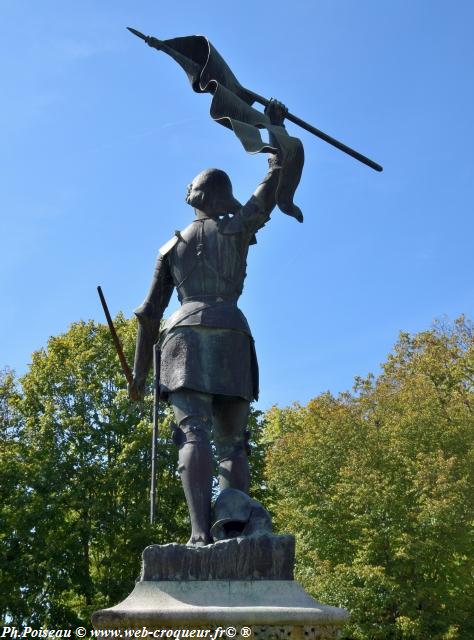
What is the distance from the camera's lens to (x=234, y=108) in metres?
7.50

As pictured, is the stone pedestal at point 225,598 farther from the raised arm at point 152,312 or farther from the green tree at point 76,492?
the green tree at point 76,492

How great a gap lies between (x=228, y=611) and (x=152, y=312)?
274cm

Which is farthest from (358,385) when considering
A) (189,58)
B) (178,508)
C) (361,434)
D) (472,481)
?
(189,58)

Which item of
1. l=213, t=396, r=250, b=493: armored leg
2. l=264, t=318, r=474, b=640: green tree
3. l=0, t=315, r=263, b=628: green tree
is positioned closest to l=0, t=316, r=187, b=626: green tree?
l=0, t=315, r=263, b=628: green tree

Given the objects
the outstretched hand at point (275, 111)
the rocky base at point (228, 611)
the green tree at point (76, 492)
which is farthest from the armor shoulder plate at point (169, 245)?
the green tree at point (76, 492)

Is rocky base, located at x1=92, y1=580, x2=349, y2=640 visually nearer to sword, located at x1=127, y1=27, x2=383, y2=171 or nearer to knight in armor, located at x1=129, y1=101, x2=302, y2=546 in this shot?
knight in armor, located at x1=129, y1=101, x2=302, y2=546

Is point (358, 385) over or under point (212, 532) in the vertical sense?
over

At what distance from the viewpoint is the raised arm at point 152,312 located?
24.2 feet

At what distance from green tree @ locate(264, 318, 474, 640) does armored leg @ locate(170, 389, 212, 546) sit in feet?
62.1

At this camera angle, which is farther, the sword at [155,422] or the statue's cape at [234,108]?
the statue's cape at [234,108]

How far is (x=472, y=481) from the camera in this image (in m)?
27.2

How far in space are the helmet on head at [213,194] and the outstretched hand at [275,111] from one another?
683 millimetres

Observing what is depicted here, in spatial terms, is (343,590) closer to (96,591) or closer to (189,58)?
(96,591)

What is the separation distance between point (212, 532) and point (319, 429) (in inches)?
973
